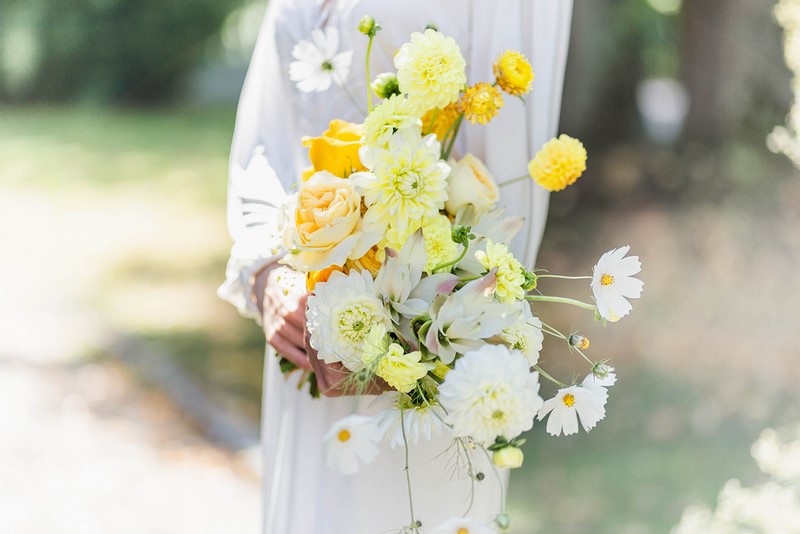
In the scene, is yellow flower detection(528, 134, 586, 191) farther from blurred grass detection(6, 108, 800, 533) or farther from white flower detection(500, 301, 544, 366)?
blurred grass detection(6, 108, 800, 533)

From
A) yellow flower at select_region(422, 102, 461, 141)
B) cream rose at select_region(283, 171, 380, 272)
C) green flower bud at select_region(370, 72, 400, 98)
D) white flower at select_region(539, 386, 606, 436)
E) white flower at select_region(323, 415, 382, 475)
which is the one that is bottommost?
white flower at select_region(323, 415, 382, 475)

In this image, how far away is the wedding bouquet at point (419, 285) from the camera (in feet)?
3.56

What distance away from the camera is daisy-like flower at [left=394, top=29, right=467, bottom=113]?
1171 mm

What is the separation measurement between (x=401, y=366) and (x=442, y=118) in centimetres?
43

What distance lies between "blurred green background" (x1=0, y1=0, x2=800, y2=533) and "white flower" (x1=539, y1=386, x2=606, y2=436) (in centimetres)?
125

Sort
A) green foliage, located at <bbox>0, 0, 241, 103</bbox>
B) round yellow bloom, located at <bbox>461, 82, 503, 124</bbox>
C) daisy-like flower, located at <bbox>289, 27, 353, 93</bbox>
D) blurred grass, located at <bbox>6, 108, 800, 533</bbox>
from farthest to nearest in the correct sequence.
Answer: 1. green foliage, located at <bbox>0, 0, 241, 103</bbox>
2. blurred grass, located at <bbox>6, 108, 800, 533</bbox>
3. daisy-like flower, located at <bbox>289, 27, 353, 93</bbox>
4. round yellow bloom, located at <bbox>461, 82, 503, 124</bbox>

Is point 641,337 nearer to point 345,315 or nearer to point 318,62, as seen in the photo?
point 318,62

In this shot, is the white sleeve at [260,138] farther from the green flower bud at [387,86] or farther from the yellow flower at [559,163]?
the yellow flower at [559,163]

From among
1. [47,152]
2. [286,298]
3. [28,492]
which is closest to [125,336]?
[28,492]

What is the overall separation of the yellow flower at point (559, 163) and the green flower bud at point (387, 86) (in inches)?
9.0

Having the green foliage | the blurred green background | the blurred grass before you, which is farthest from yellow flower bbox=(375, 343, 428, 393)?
the green foliage

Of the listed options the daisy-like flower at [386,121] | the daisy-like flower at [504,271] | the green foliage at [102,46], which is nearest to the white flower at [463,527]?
the daisy-like flower at [504,271]

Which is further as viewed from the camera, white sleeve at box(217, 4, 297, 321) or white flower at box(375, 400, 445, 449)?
white sleeve at box(217, 4, 297, 321)

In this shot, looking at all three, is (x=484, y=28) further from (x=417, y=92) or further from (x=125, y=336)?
(x=125, y=336)
